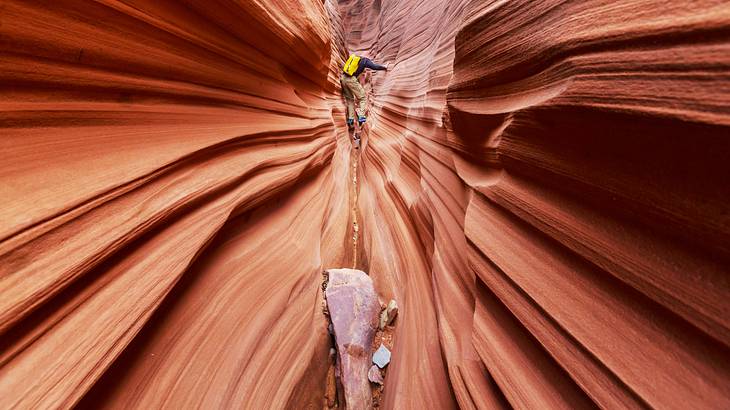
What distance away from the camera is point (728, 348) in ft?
1.94

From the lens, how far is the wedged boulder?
5.97 ft

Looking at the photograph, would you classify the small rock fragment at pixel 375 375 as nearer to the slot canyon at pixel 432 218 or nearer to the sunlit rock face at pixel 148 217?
the slot canyon at pixel 432 218

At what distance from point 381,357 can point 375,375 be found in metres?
0.14

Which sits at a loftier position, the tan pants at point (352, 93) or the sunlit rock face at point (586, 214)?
the tan pants at point (352, 93)

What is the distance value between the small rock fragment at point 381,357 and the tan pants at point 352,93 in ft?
19.9

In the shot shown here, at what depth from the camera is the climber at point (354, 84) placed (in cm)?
615

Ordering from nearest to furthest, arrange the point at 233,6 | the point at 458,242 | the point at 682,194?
the point at 682,194, the point at 233,6, the point at 458,242

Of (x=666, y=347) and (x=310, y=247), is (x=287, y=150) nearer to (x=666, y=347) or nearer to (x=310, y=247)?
(x=310, y=247)

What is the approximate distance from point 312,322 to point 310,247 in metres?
0.71

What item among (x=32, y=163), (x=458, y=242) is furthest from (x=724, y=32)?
(x=32, y=163)

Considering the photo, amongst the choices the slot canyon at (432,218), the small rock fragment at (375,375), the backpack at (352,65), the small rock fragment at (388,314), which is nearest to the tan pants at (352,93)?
the backpack at (352,65)

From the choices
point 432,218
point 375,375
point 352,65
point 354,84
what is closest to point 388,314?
point 375,375

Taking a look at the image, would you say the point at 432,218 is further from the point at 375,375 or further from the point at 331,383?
the point at 331,383

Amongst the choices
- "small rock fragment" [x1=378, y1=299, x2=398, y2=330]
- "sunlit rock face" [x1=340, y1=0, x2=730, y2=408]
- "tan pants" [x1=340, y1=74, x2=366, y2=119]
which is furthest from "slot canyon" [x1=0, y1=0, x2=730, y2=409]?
"tan pants" [x1=340, y1=74, x2=366, y2=119]
